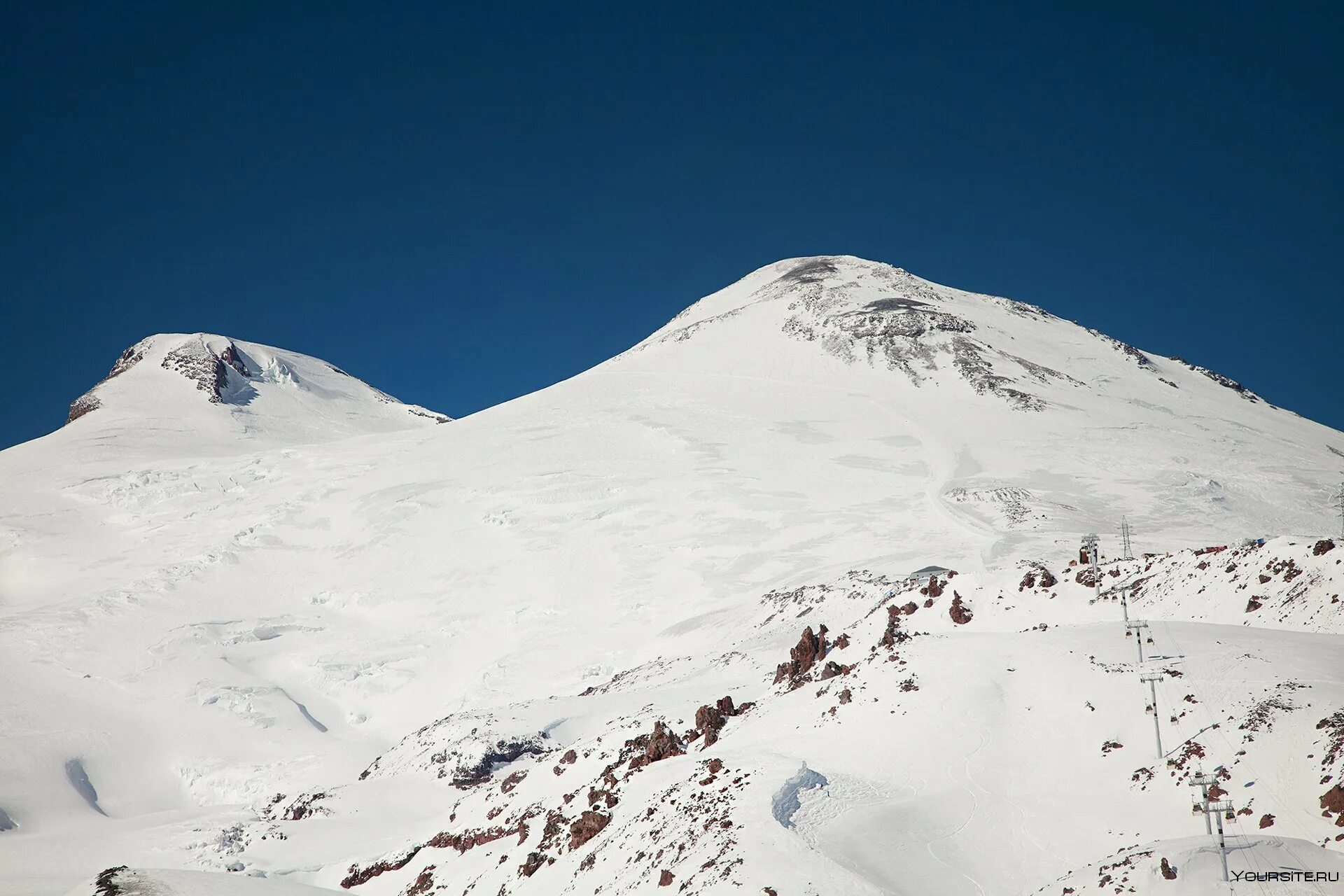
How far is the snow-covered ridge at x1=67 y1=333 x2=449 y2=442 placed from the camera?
118 metres

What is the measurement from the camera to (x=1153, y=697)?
22266mm

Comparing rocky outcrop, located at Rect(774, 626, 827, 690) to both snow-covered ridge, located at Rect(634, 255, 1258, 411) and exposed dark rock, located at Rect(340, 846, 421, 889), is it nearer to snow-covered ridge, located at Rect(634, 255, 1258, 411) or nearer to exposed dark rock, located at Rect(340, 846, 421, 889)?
exposed dark rock, located at Rect(340, 846, 421, 889)

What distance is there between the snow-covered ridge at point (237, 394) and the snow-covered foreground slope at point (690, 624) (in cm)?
181

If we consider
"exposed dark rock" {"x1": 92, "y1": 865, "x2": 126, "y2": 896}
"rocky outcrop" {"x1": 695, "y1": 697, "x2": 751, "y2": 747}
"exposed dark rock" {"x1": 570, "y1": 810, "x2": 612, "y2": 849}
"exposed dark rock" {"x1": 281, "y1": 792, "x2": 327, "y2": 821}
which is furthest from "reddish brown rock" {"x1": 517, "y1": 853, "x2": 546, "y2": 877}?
"exposed dark rock" {"x1": 281, "y1": 792, "x2": 327, "y2": 821}

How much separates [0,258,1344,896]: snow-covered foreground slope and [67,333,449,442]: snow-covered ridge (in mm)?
1814

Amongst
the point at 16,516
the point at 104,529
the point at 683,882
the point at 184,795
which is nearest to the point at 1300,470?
the point at 683,882

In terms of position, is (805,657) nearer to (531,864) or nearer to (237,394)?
(531,864)

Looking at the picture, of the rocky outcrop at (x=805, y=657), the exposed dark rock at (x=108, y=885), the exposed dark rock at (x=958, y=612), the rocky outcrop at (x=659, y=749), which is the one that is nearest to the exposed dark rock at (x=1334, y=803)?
the rocky outcrop at (x=659, y=749)

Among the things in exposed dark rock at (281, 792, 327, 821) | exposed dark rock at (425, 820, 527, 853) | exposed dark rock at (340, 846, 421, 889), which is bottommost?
exposed dark rock at (340, 846, 421, 889)

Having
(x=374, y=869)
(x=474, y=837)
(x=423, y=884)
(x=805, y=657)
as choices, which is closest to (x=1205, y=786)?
(x=805, y=657)

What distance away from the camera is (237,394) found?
429ft

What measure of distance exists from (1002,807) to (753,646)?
2541cm

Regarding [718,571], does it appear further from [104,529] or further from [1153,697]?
[104,529]

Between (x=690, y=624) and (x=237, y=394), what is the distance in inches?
3908
